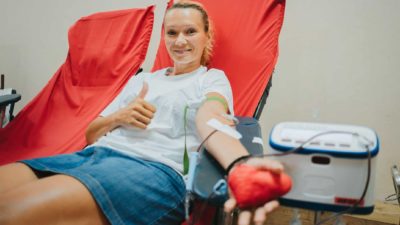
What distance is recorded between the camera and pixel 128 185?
2.50 ft

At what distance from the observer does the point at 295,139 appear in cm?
51

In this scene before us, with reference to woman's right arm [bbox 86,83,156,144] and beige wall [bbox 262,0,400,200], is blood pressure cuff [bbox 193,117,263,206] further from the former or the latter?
beige wall [bbox 262,0,400,200]

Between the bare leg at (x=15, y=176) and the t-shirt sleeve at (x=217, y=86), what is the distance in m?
0.57

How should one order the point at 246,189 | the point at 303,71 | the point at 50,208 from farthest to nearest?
1. the point at 303,71
2. the point at 50,208
3. the point at 246,189

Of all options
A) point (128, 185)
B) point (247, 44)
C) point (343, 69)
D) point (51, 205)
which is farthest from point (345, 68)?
point (51, 205)

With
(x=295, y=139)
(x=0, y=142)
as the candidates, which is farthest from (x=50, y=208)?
(x=0, y=142)

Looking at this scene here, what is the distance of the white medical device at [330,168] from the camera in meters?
0.48

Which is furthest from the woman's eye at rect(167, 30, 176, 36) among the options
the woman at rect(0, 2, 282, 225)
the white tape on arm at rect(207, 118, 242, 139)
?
the white tape on arm at rect(207, 118, 242, 139)

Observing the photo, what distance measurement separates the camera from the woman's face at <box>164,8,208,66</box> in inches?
43.9

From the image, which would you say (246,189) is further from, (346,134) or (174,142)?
(174,142)

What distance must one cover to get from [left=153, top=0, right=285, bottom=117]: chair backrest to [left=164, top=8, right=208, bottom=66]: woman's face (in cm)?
20

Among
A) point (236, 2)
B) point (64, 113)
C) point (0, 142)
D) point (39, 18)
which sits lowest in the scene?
point (0, 142)

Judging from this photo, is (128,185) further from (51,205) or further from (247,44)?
(247,44)

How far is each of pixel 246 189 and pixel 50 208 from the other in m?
0.47
